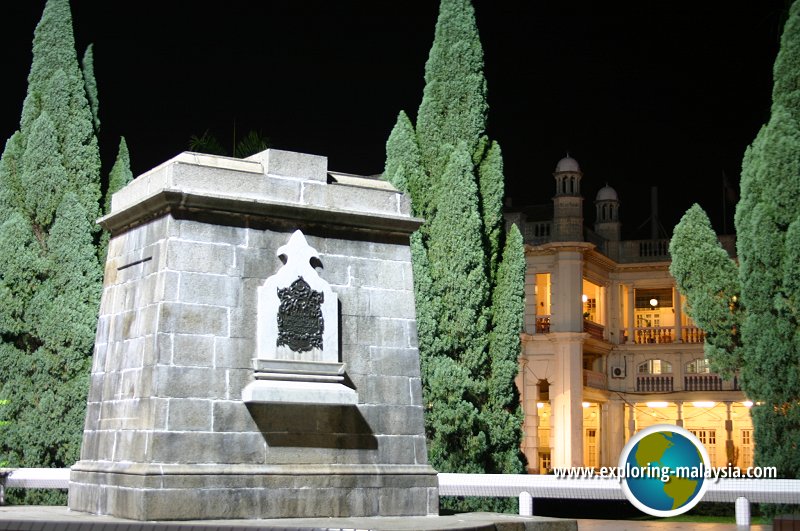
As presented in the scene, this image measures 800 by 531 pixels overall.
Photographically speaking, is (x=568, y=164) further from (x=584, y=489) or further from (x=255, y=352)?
(x=255, y=352)

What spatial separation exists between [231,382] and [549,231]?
2936cm

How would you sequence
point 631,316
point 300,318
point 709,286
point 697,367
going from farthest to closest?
point 631,316
point 697,367
point 709,286
point 300,318

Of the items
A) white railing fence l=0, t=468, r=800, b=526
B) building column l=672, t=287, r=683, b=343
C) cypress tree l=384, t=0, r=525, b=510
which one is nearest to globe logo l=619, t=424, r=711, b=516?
white railing fence l=0, t=468, r=800, b=526

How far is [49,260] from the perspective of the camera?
23734 millimetres

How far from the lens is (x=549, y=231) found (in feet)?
132

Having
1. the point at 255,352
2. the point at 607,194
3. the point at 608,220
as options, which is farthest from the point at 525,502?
the point at 608,220

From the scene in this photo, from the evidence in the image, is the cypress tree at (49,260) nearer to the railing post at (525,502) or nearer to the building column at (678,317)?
the railing post at (525,502)

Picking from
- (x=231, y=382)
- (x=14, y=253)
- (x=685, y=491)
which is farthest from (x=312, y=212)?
(x=14, y=253)

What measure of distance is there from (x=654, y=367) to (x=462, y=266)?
2094 centimetres

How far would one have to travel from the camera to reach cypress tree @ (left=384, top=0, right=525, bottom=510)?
23234mm

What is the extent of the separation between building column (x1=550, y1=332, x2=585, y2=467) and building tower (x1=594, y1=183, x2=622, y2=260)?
479 cm

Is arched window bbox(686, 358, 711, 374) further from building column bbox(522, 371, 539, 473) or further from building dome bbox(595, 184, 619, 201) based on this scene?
building dome bbox(595, 184, 619, 201)

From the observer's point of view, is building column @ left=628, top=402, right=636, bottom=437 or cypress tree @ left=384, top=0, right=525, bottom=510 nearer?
cypress tree @ left=384, top=0, right=525, bottom=510

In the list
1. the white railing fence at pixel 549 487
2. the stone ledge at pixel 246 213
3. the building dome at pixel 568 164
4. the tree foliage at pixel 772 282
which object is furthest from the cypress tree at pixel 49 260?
the building dome at pixel 568 164
